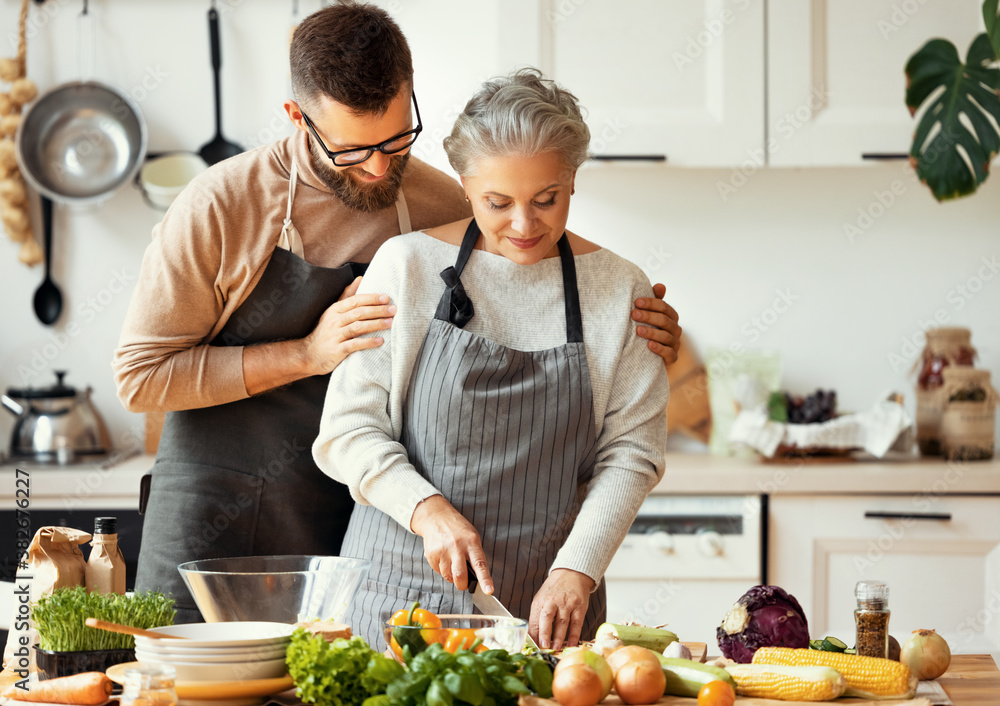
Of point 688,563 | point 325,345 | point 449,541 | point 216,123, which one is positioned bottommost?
point 688,563

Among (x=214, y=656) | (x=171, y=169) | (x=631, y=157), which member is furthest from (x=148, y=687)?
(x=171, y=169)

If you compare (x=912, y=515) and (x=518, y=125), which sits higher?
(x=518, y=125)

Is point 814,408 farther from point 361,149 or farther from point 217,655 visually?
point 217,655

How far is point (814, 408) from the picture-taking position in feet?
9.09

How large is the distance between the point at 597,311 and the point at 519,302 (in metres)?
0.11

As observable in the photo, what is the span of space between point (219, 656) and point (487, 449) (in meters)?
0.55

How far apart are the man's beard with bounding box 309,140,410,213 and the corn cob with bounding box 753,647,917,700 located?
0.90 metres

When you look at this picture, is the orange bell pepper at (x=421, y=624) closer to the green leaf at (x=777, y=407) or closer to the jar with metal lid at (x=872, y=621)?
the jar with metal lid at (x=872, y=621)

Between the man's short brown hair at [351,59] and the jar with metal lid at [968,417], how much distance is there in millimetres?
1866

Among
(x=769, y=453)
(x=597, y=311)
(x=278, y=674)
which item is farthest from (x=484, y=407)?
(x=769, y=453)

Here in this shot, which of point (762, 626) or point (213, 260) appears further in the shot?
point (213, 260)

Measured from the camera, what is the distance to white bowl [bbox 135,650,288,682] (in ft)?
3.14

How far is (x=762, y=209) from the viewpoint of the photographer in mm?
3018

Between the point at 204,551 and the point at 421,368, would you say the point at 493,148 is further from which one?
the point at 204,551
